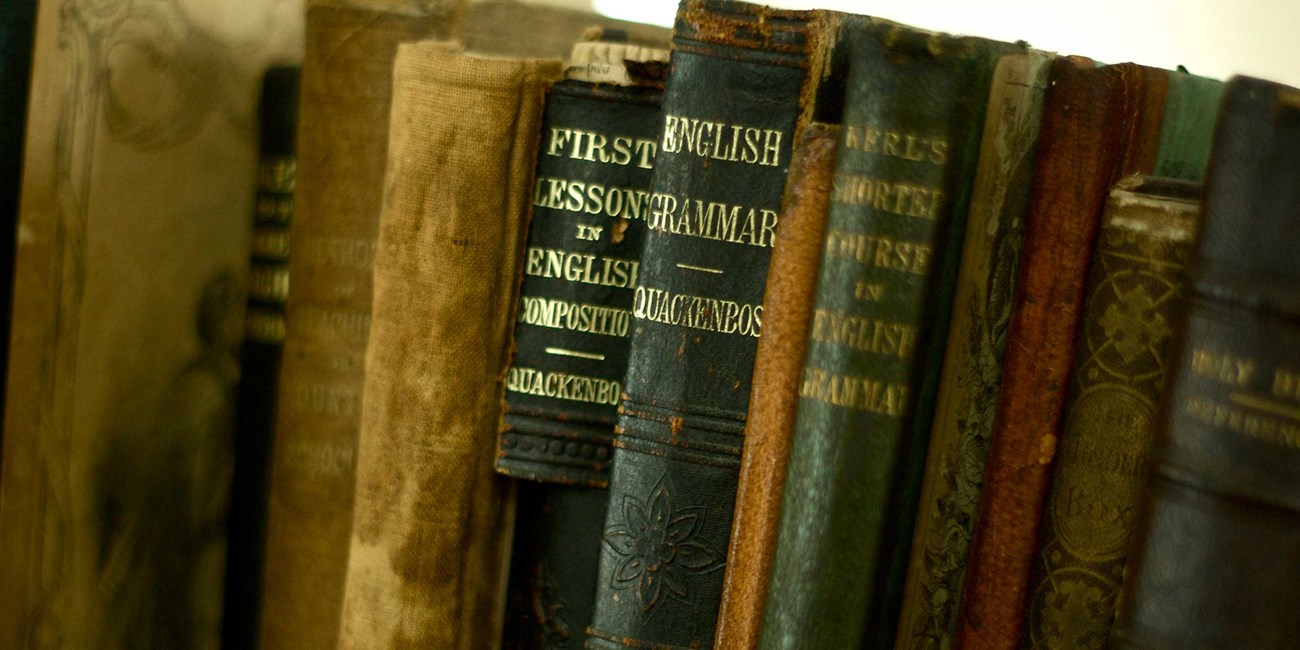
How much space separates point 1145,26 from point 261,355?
0.68 metres

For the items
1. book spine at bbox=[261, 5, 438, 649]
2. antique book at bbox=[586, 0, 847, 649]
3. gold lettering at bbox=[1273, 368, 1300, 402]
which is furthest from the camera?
book spine at bbox=[261, 5, 438, 649]

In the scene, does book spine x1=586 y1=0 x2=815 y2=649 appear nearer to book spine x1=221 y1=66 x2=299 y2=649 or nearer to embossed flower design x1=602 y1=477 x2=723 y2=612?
embossed flower design x1=602 y1=477 x2=723 y2=612

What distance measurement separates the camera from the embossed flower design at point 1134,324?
43cm

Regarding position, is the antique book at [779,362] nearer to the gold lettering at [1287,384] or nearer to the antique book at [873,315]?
the antique book at [873,315]

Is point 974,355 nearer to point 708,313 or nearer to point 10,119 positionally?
point 708,313

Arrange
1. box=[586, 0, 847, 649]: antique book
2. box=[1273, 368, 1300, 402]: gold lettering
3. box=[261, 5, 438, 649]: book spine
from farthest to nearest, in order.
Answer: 1. box=[261, 5, 438, 649]: book spine
2. box=[586, 0, 847, 649]: antique book
3. box=[1273, 368, 1300, 402]: gold lettering

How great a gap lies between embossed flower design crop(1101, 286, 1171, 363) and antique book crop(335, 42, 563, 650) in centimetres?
31

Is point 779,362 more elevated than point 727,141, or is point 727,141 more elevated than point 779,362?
point 727,141

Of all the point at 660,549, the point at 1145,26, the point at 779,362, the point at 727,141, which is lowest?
the point at 660,549

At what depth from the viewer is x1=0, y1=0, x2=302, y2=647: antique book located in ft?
1.75

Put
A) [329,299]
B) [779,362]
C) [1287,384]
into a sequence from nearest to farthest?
[1287,384]
[779,362]
[329,299]

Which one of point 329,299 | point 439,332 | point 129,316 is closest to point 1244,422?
point 439,332

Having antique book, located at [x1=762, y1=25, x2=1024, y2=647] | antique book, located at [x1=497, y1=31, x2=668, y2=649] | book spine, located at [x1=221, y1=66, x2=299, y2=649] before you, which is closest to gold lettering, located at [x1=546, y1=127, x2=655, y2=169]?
antique book, located at [x1=497, y1=31, x2=668, y2=649]

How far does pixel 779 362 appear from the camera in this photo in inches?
18.4
